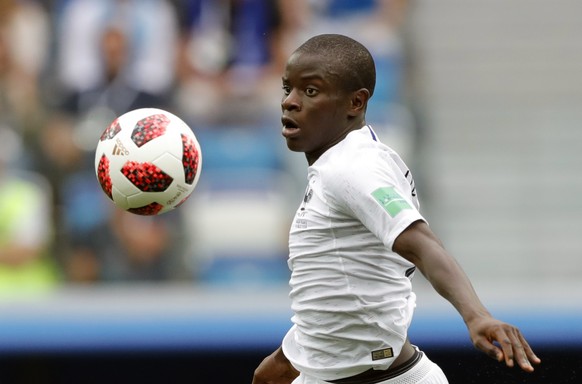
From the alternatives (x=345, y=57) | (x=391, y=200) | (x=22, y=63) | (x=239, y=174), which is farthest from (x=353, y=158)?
(x=22, y=63)

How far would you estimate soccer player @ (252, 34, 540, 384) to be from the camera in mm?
4539

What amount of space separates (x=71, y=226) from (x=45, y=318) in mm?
1910

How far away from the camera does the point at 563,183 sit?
12.3 metres

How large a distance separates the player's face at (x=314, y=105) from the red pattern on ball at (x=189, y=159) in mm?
731

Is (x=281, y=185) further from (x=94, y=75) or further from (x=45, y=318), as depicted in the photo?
(x=45, y=318)

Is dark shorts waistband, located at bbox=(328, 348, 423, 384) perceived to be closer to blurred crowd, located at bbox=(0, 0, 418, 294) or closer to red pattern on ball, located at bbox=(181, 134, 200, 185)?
red pattern on ball, located at bbox=(181, 134, 200, 185)

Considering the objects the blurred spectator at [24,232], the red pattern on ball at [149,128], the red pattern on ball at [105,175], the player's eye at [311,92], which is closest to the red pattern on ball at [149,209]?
the red pattern on ball at [105,175]

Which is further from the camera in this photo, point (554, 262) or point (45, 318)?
point (554, 262)

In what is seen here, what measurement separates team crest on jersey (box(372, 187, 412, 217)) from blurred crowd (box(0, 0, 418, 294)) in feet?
17.7

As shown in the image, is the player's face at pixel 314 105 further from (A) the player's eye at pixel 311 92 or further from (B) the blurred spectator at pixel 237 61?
(B) the blurred spectator at pixel 237 61

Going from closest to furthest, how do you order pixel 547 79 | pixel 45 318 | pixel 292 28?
pixel 45 318, pixel 292 28, pixel 547 79

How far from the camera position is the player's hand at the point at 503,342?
3.65 meters

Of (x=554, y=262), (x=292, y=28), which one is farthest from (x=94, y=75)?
(x=554, y=262)

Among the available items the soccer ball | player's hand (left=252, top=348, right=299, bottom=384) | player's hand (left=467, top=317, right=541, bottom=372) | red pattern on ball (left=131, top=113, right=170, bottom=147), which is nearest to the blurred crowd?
red pattern on ball (left=131, top=113, right=170, bottom=147)
